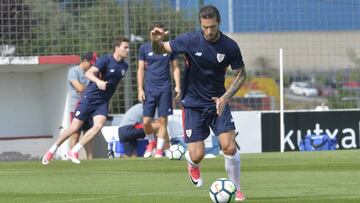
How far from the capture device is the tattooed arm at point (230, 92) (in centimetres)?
1118

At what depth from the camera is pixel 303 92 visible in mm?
36219

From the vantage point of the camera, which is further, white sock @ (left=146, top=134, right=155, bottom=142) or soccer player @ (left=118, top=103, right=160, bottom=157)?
soccer player @ (left=118, top=103, right=160, bottom=157)

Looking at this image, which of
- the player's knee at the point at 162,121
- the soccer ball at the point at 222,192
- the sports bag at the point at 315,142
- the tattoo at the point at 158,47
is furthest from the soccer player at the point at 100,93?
the soccer ball at the point at 222,192

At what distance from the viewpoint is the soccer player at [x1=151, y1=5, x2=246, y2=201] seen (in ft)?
36.9

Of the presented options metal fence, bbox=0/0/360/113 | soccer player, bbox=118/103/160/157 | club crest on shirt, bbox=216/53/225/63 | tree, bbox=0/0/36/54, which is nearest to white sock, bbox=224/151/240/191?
club crest on shirt, bbox=216/53/225/63

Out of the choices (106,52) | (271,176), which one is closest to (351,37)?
(106,52)

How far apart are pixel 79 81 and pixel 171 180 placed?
25.8 ft

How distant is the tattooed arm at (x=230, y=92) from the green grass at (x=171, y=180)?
3.23ft

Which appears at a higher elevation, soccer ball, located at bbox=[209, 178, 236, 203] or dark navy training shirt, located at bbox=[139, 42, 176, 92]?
dark navy training shirt, located at bbox=[139, 42, 176, 92]

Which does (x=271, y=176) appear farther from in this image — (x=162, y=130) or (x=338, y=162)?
(x=162, y=130)

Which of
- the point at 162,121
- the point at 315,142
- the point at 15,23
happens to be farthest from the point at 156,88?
the point at 15,23

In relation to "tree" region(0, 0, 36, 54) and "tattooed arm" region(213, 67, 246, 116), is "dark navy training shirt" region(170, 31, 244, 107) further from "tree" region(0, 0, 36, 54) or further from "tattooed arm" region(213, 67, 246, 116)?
"tree" region(0, 0, 36, 54)

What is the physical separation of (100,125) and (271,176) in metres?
5.05

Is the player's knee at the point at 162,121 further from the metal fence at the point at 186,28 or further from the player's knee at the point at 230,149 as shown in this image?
the player's knee at the point at 230,149
